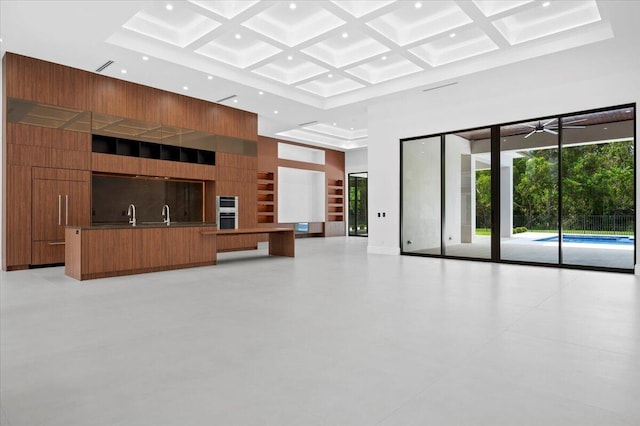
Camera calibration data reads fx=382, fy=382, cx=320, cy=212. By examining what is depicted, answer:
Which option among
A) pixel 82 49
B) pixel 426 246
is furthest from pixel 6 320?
pixel 426 246

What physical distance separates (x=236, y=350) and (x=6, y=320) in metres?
2.48

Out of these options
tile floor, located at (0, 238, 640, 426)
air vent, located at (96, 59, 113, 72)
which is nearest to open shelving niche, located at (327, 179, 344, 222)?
air vent, located at (96, 59, 113, 72)

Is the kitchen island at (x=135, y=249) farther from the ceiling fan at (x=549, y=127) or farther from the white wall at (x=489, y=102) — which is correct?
the ceiling fan at (x=549, y=127)

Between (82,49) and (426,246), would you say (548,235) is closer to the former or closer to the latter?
(426,246)

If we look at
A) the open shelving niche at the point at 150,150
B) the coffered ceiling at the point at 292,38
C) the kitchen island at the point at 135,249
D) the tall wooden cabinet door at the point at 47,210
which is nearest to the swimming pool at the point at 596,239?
the coffered ceiling at the point at 292,38

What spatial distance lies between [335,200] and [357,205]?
43.5 inches

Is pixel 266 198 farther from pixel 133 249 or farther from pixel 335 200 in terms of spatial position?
pixel 133 249

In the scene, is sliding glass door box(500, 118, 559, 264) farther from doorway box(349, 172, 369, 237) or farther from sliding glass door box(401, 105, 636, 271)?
doorway box(349, 172, 369, 237)

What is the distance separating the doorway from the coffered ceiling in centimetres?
808

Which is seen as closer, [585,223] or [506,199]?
[585,223]

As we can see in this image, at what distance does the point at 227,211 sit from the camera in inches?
398

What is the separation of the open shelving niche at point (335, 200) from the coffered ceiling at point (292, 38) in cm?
747

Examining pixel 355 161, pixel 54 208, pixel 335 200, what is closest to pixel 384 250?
pixel 335 200

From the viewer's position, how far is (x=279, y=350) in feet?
9.12
